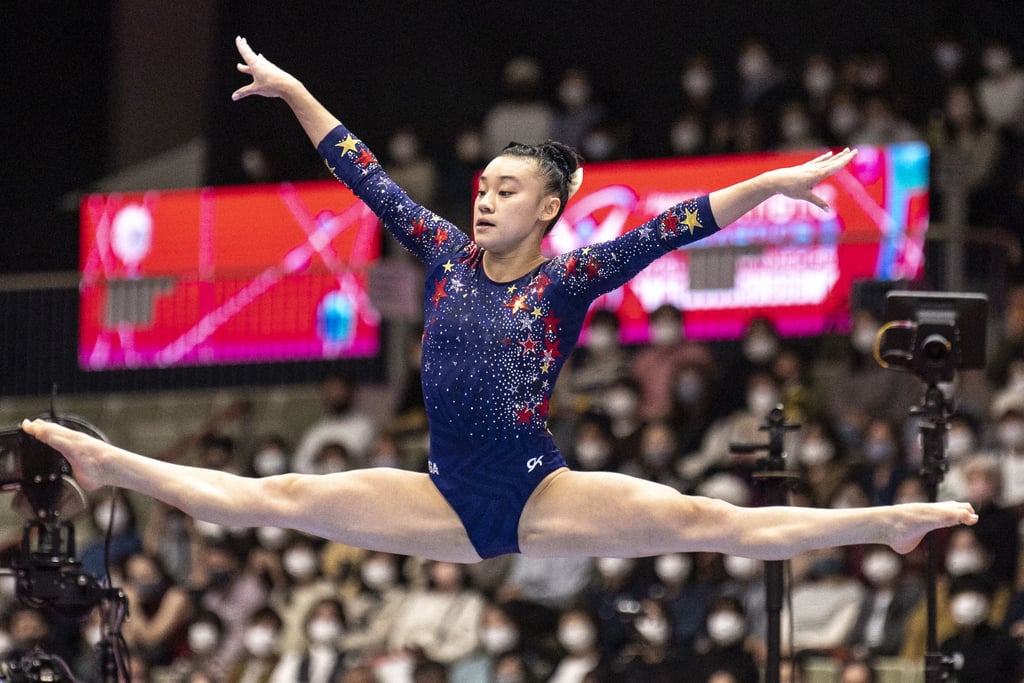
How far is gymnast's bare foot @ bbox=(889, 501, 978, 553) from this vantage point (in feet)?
15.5

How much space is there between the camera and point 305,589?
32.3 feet

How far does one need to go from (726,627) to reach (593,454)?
1.45 metres

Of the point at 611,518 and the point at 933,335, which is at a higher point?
the point at 933,335

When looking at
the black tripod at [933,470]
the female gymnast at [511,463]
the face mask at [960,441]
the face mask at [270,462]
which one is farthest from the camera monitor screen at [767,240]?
the female gymnast at [511,463]

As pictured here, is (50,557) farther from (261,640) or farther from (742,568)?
(742,568)

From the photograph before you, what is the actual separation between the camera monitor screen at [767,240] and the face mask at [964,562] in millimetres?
2269

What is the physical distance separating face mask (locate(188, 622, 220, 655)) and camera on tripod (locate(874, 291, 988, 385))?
4.59m

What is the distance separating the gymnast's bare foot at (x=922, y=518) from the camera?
186 inches

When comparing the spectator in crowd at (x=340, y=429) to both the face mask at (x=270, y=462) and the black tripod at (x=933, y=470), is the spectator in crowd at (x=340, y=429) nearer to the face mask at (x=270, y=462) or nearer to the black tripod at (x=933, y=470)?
the face mask at (x=270, y=462)

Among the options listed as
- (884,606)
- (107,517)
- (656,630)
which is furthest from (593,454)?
(107,517)

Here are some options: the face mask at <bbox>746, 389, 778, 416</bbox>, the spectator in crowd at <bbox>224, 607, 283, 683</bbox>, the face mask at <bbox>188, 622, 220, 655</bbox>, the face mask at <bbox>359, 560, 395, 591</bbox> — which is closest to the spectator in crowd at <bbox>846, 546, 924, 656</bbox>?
the face mask at <bbox>746, 389, 778, 416</bbox>

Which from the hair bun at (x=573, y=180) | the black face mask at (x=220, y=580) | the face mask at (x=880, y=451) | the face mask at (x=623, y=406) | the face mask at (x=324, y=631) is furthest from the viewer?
the black face mask at (x=220, y=580)

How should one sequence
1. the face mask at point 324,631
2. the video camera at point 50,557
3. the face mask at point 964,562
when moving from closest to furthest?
1. the video camera at point 50,557
2. the face mask at point 964,562
3. the face mask at point 324,631

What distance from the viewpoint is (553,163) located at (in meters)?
5.37
